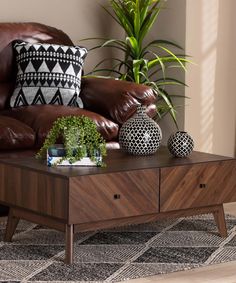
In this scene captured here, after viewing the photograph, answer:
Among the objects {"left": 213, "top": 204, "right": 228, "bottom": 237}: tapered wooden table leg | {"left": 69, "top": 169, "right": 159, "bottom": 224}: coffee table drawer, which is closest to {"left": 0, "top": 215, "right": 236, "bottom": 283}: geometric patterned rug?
{"left": 213, "top": 204, "right": 228, "bottom": 237}: tapered wooden table leg

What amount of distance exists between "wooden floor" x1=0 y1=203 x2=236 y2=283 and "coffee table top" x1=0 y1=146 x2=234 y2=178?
499mm

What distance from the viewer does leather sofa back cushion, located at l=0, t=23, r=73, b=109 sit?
4.99 meters

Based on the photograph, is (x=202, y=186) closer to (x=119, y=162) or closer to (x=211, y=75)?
(x=119, y=162)

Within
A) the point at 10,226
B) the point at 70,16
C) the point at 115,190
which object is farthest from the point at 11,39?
the point at 115,190

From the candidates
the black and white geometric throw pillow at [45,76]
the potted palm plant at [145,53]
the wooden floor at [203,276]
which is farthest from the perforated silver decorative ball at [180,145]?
the potted palm plant at [145,53]

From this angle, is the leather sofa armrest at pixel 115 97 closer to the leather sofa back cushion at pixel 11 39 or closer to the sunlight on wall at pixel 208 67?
the leather sofa back cushion at pixel 11 39

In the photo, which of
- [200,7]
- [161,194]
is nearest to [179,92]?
[200,7]

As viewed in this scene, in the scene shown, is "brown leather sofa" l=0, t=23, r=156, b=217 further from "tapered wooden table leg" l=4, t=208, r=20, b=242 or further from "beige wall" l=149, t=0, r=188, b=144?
"beige wall" l=149, t=0, r=188, b=144

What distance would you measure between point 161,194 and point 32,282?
0.79 meters

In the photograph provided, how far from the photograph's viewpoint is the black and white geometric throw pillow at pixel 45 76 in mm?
4867

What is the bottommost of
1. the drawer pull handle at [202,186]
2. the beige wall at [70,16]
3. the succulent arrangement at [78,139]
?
the drawer pull handle at [202,186]

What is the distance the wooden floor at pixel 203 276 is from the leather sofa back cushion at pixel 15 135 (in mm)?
1204

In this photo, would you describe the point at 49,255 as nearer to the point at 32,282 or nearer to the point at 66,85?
the point at 32,282

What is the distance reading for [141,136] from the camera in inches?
157
